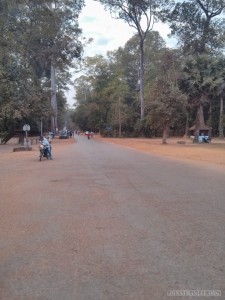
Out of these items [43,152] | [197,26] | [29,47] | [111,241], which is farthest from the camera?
[197,26]

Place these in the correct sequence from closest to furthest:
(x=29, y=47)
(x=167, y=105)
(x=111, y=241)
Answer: (x=111, y=241) → (x=29, y=47) → (x=167, y=105)

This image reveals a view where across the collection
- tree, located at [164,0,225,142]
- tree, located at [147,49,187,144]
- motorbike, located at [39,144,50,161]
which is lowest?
motorbike, located at [39,144,50,161]

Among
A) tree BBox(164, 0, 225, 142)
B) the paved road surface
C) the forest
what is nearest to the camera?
the paved road surface

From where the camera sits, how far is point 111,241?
19.9 feet

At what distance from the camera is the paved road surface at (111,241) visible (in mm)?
4371

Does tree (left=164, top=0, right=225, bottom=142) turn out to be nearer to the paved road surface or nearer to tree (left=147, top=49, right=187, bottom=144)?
tree (left=147, top=49, right=187, bottom=144)

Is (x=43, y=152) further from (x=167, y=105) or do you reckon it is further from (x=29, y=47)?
(x=167, y=105)

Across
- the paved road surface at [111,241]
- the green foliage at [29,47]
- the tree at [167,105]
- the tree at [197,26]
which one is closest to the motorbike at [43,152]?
the green foliage at [29,47]

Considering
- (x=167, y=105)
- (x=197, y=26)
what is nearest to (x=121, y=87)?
(x=197, y=26)

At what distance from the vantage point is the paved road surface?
4371 millimetres

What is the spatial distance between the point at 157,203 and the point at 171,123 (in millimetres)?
36189

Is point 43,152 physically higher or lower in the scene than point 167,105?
lower

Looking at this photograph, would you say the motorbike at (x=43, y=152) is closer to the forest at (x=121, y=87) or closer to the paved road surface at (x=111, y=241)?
the forest at (x=121, y=87)

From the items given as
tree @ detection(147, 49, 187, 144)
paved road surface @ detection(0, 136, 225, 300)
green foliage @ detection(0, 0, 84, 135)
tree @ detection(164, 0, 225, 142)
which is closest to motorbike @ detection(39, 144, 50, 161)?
green foliage @ detection(0, 0, 84, 135)
